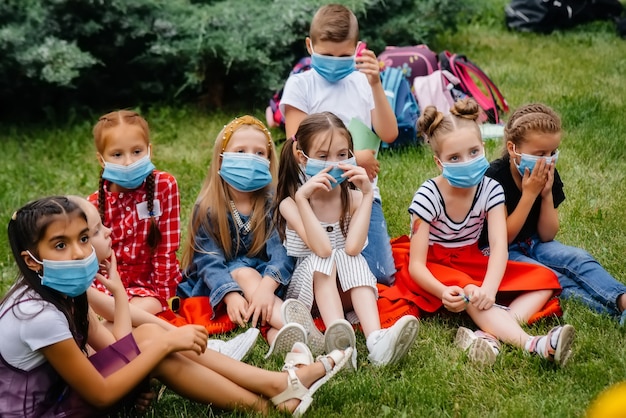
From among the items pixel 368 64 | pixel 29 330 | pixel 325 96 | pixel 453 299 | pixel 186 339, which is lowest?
pixel 453 299

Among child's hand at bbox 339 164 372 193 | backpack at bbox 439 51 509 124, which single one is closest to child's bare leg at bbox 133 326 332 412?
child's hand at bbox 339 164 372 193

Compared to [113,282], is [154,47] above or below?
below

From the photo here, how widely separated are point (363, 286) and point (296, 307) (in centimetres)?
35

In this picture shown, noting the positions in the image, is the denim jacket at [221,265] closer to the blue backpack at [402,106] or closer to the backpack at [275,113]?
the blue backpack at [402,106]

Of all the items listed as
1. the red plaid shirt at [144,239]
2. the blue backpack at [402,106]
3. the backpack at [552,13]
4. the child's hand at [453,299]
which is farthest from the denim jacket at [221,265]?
the backpack at [552,13]

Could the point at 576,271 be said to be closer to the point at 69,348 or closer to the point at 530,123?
the point at 530,123

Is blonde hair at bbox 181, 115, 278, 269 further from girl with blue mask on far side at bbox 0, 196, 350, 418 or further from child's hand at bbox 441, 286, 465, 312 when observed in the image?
girl with blue mask on far side at bbox 0, 196, 350, 418

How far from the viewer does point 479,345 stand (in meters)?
3.55

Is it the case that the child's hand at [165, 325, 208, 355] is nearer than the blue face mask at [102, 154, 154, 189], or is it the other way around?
the child's hand at [165, 325, 208, 355]

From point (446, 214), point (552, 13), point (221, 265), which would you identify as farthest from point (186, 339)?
point (552, 13)

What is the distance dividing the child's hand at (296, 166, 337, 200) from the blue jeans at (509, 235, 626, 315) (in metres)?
1.08

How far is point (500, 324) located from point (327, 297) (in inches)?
31.8

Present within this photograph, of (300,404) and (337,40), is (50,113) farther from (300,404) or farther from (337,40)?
(300,404)

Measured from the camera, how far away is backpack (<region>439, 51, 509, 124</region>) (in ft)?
21.5
